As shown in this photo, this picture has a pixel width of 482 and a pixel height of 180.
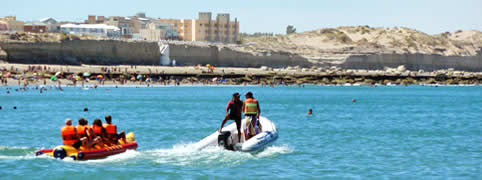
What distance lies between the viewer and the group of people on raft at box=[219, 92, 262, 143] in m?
20.0

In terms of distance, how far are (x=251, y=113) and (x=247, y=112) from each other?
13cm

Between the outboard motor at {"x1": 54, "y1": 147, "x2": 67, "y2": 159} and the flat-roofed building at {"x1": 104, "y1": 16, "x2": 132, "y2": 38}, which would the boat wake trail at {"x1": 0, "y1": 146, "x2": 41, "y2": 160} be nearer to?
the outboard motor at {"x1": 54, "y1": 147, "x2": 67, "y2": 159}

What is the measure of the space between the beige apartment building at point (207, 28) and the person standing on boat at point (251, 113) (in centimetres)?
13374

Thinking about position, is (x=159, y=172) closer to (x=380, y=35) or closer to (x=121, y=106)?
(x=121, y=106)

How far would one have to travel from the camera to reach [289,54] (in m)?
133

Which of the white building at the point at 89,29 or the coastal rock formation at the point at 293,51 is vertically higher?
the white building at the point at 89,29

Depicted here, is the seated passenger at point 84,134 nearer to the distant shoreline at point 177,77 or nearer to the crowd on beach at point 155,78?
the crowd on beach at point 155,78

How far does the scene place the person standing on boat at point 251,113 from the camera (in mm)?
20203

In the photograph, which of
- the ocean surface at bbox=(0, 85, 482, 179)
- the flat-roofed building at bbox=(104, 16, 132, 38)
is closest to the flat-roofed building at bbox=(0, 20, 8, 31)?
the flat-roofed building at bbox=(104, 16, 132, 38)

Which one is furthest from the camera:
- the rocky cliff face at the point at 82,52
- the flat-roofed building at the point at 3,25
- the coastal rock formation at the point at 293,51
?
the flat-roofed building at the point at 3,25

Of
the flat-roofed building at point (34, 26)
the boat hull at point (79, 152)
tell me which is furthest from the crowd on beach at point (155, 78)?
the boat hull at point (79, 152)

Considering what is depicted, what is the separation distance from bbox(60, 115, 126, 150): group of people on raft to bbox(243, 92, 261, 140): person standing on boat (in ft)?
13.0

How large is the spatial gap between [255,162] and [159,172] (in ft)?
10.0

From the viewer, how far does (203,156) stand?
20.0m
